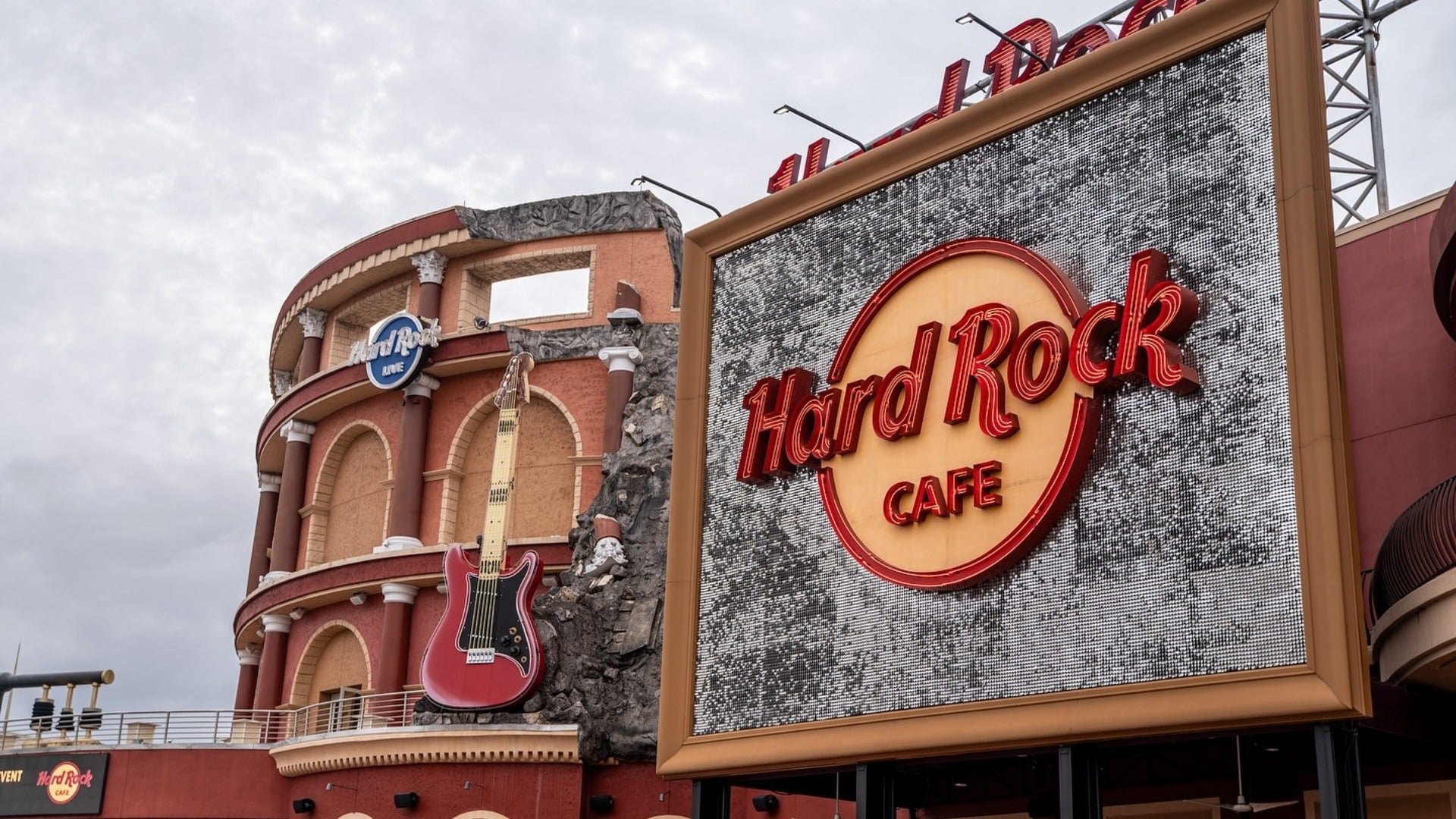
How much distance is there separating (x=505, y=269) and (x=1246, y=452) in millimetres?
27076

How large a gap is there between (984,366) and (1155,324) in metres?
2.70

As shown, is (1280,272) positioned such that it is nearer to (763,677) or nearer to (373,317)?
(763,677)

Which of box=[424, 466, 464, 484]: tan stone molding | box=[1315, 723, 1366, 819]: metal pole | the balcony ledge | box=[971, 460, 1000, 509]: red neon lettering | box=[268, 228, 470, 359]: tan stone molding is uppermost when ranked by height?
box=[268, 228, 470, 359]: tan stone molding

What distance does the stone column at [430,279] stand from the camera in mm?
40156

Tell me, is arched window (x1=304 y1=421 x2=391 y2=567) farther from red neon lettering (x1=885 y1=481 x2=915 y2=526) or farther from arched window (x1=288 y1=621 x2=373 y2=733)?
red neon lettering (x1=885 y1=481 x2=915 y2=526)

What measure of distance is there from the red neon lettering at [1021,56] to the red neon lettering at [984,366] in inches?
158

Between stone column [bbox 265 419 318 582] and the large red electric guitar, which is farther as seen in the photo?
stone column [bbox 265 419 318 582]

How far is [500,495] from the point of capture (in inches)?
1336

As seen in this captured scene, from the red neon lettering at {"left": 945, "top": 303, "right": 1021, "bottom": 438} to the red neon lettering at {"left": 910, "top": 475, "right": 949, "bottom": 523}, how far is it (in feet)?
2.65

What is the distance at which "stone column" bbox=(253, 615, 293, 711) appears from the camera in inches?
1614

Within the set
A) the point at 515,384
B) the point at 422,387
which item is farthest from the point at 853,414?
the point at 422,387

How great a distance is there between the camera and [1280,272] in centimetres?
1605

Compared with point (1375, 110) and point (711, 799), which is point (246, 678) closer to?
point (711, 799)

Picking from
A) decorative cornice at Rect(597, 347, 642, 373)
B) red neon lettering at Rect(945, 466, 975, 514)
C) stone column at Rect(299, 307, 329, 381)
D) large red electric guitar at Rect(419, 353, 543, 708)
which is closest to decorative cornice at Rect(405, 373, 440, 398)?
decorative cornice at Rect(597, 347, 642, 373)
